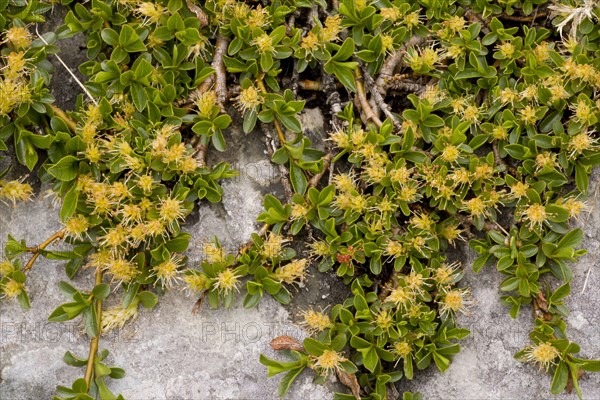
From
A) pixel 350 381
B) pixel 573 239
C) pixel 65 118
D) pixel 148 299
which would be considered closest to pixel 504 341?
pixel 573 239

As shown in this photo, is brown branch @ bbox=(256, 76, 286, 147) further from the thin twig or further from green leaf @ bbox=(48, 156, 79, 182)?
green leaf @ bbox=(48, 156, 79, 182)

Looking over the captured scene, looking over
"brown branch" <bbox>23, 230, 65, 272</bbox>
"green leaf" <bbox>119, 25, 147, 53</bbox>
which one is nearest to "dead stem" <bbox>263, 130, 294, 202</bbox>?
"green leaf" <bbox>119, 25, 147, 53</bbox>

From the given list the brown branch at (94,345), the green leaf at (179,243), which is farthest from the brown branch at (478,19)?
the brown branch at (94,345)

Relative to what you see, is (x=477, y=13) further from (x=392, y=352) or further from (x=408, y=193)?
(x=392, y=352)

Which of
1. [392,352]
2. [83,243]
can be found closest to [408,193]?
[392,352]

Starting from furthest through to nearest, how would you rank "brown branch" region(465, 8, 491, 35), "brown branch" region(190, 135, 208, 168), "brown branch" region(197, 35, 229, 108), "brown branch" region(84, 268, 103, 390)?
→ 1. "brown branch" region(465, 8, 491, 35)
2. "brown branch" region(197, 35, 229, 108)
3. "brown branch" region(190, 135, 208, 168)
4. "brown branch" region(84, 268, 103, 390)

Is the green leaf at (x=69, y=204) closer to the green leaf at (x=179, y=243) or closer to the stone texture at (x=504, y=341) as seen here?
the green leaf at (x=179, y=243)
